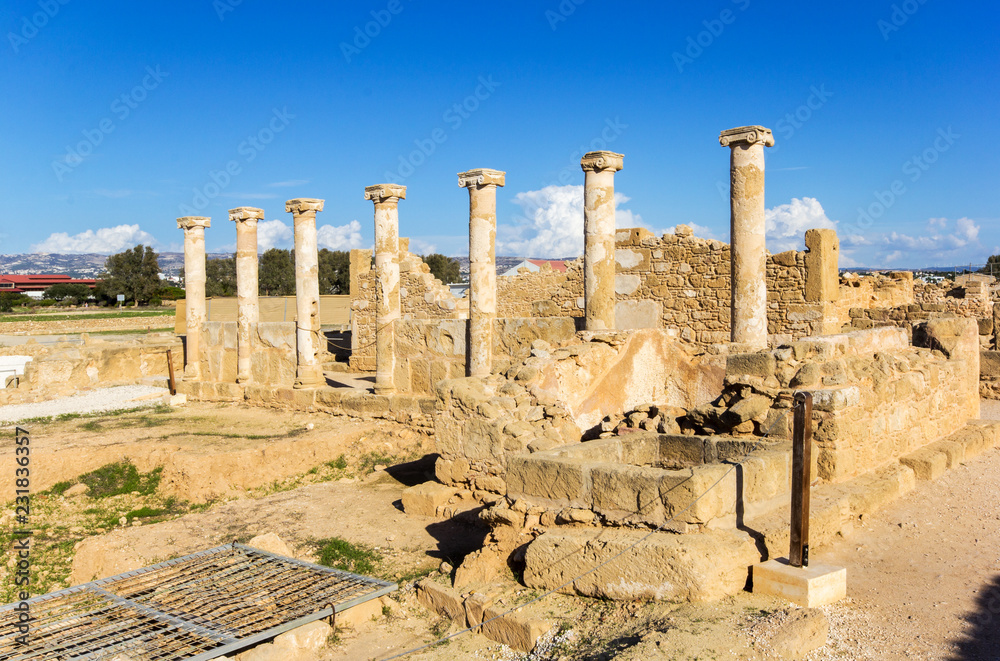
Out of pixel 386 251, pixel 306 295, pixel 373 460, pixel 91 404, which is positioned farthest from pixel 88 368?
pixel 373 460

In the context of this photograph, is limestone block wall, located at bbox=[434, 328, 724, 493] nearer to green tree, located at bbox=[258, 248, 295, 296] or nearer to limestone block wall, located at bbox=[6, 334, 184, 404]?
limestone block wall, located at bbox=[6, 334, 184, 404]

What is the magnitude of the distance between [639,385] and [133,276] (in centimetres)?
6080

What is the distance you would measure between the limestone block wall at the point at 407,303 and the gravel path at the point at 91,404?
426cm

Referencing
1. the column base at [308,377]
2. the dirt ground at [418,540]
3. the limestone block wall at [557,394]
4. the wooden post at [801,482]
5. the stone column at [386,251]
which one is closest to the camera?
the dirt ground at [418,540]

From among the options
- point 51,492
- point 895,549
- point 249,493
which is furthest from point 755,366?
point 51,492

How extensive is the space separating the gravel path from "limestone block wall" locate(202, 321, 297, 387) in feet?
3.96

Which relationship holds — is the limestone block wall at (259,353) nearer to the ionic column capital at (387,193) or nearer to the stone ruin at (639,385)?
the stone ruin at (639,385)

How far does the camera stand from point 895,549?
5.58 meters

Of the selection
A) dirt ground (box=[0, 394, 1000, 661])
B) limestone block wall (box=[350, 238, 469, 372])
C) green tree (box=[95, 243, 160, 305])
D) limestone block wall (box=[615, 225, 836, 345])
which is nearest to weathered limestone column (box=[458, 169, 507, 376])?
dirt ground (box=[0, 394, 1000, 661])

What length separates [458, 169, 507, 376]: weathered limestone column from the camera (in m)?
11.6

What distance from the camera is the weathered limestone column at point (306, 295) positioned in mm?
14156

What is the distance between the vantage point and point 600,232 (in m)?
10.7

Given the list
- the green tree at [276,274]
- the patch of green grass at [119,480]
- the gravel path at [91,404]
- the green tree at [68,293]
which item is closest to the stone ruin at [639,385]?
the gravel path at [91,404]

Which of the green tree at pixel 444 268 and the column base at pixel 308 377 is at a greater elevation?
the green tree at pixel 444 268
